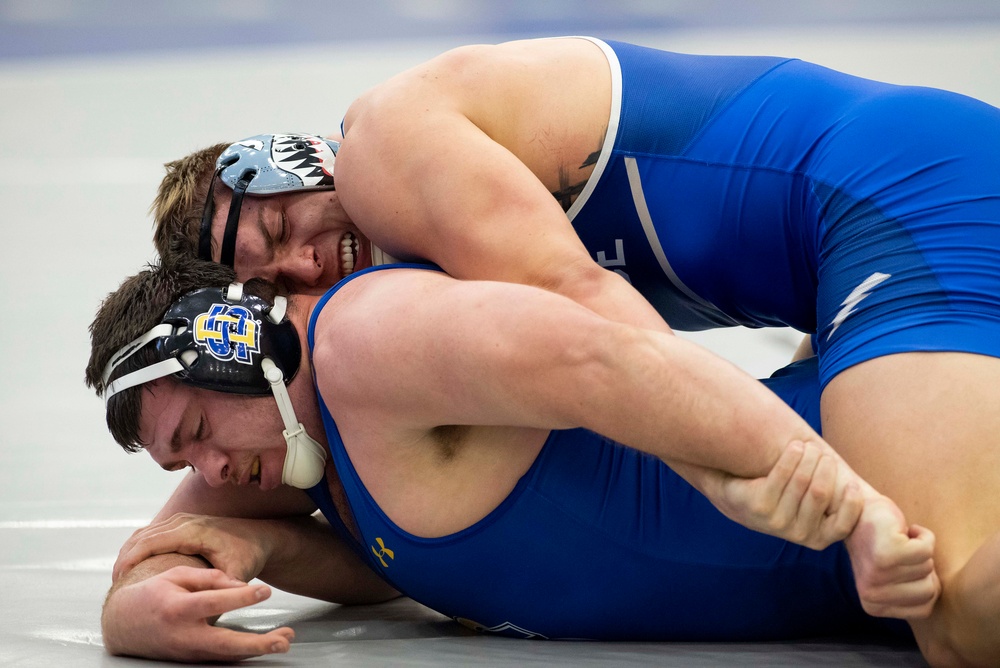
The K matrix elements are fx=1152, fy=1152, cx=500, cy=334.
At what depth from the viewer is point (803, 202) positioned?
164cm

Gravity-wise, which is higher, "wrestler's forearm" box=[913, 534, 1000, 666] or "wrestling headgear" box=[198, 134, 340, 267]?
"wrestling headgear" box=[198, 134, 340, 267]

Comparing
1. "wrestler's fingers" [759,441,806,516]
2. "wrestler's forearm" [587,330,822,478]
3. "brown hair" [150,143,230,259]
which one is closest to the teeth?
"brown hair" [150,143,230,259]

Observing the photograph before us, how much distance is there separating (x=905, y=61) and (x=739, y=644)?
335cm

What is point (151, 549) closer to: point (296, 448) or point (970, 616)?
point (296, 448)

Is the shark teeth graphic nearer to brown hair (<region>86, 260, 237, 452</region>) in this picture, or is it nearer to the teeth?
the teeth

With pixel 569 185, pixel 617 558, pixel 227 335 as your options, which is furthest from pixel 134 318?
pixel 617 558

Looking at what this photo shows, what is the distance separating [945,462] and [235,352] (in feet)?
3.20

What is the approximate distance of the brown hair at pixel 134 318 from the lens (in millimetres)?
1729

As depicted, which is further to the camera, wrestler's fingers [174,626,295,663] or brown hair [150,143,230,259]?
brown hair [150,143,230,259]

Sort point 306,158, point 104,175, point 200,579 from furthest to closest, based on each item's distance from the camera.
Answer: point 104,175
point 306,158
point 200,579

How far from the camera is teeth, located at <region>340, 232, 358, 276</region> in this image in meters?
2.03

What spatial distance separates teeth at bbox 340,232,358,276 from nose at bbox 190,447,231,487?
1.40ft

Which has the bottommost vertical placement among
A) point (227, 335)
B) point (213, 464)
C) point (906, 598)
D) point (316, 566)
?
point (316, 566)

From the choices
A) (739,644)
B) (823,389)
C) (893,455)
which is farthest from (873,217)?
(739,644)
